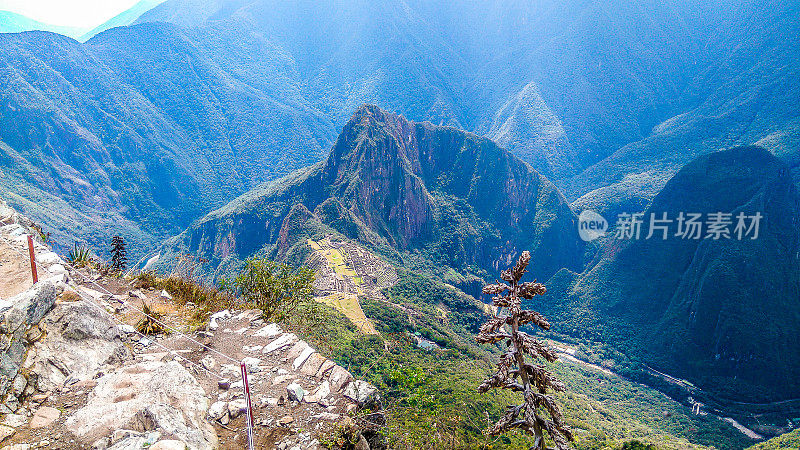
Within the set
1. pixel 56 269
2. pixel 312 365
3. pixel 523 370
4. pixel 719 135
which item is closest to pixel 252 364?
pixel 312 365

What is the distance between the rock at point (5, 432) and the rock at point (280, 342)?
15.0 feet

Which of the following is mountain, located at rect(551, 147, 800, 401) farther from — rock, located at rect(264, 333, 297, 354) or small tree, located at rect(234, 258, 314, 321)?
rock, located at rect(264, 333, 297, 354)

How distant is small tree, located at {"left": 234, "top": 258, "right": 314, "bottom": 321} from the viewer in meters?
14.1

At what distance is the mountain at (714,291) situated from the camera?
72250 millimetres

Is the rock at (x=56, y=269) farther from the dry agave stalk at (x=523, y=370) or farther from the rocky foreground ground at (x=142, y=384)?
the dry agave stalk at (x=523, y=370)

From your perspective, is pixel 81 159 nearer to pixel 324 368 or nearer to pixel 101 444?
pixel 324 368

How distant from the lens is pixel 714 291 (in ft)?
268

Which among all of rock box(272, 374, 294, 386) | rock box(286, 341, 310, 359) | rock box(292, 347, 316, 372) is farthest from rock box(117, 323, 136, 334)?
rock box(292, 347, 316, 372)

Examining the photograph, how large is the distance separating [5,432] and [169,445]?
2.95m

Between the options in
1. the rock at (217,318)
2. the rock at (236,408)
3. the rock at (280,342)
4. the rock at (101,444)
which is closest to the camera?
the rock at (101,444)

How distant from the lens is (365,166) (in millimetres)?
108625

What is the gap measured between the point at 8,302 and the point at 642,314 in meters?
112

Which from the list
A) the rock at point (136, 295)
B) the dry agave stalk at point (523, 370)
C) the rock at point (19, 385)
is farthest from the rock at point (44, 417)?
the dry agave stalk at point (523, 370)

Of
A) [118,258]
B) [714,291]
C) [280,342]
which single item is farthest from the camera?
[714,291]
